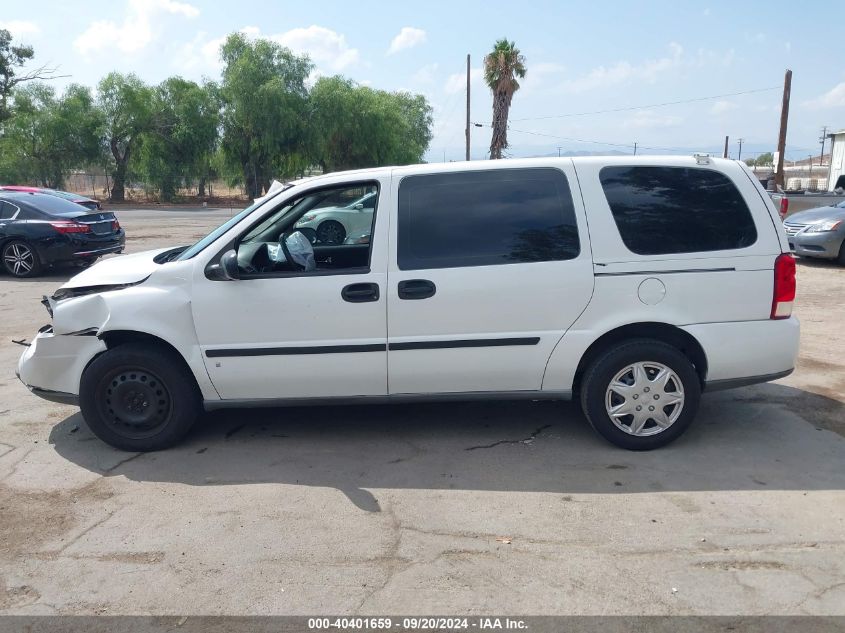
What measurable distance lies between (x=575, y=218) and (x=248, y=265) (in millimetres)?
2139

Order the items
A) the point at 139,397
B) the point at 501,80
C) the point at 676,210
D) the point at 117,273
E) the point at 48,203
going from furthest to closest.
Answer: the point at 501,80
the point at 48,203
the point at 117,273
the point at 139,397
the point at 676,210

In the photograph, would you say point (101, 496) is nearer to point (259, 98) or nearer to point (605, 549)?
point (605, 549)

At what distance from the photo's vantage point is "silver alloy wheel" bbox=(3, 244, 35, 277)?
42.8 feet

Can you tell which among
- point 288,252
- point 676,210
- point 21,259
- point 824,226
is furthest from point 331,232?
point 824,226

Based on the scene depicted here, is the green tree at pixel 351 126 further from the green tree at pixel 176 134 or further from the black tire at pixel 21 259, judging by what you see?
the black tire at pixel 21 259

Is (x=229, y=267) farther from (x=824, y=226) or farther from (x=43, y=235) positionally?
(x=824, y=226)

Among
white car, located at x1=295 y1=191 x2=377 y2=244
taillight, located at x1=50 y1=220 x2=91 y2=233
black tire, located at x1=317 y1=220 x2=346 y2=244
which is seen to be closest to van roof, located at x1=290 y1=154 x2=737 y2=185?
white car, located at x1=295 y1=191 x2=377 y2=244

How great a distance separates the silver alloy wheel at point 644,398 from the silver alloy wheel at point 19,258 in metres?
11.8

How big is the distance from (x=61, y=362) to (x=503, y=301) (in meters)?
3.00

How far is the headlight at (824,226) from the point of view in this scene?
1372 cm

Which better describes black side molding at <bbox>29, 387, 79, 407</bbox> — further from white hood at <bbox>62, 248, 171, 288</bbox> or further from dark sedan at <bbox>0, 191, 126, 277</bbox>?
dark sedan at <bbox>0, 191, 126, 277</bbox>

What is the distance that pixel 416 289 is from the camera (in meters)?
4.61

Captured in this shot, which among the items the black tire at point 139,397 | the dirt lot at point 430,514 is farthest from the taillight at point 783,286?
the black tire at point 139,397

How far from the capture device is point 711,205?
471cm
